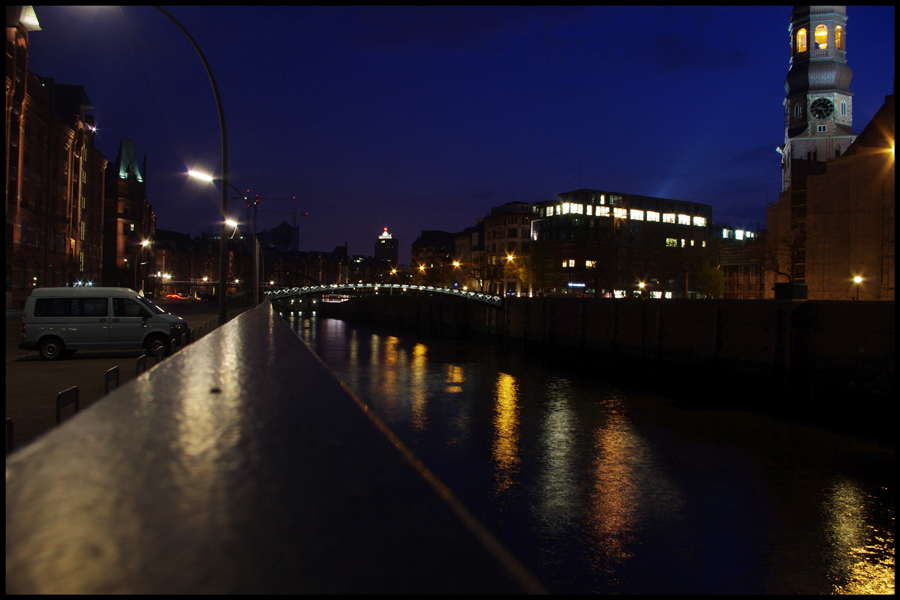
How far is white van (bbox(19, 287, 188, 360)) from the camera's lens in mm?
17797

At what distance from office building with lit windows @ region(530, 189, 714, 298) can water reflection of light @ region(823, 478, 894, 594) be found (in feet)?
246

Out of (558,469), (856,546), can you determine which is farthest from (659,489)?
(856,546)

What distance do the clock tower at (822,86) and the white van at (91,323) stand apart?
280 ft

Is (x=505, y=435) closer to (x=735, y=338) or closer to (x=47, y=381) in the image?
(x=47, y=381)

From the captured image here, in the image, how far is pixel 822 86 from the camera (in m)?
83.2

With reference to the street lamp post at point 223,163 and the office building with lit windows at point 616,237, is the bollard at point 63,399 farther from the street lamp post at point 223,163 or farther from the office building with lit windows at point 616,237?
the office building with lit windows at point 616,237

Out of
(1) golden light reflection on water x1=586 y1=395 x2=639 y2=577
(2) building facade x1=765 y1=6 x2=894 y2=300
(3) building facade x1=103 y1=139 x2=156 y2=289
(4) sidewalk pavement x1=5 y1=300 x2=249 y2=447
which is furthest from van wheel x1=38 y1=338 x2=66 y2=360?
(3) building facade x1=103 y1=139 x2=156 y2=289

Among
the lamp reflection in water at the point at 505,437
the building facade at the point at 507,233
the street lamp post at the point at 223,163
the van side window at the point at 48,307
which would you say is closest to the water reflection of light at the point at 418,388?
the lamp reflection in water at the point at 505,437

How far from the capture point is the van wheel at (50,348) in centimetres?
1778

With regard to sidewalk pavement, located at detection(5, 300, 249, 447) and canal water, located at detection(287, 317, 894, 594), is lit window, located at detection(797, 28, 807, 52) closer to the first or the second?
canal water, located at detection(287, 317, 894, 594)

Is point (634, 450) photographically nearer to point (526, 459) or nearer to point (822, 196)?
point (526, 459)

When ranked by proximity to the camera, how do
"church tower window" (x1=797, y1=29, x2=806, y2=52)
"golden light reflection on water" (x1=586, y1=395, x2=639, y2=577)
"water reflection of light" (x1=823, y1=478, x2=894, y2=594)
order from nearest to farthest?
"water reflection of light" (x1=823, y1=478, x2=894, y2=594)
"golden light reflection on water" (x1=586, y1=395, x2=639, y2=577)
"church tower window" (x1=797, y1=29, x2=806, y2=52)

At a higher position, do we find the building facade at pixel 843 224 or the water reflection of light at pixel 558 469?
the building facade at pixel 843 224

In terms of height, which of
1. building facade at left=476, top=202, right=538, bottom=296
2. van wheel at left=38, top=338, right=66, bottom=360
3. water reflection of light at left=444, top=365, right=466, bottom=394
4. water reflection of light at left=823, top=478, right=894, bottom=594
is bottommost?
water reflection of light at left=444, top=365, right=466, bottom=394
